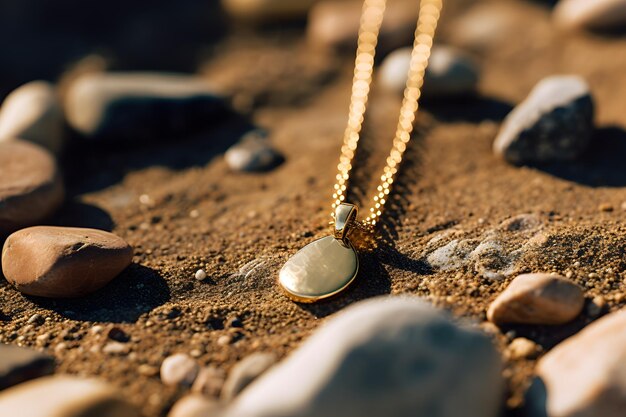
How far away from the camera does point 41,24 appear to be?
447cm

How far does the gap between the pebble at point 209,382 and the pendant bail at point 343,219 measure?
0.75 metres

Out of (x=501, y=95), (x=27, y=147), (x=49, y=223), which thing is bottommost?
(x=49, y=223)

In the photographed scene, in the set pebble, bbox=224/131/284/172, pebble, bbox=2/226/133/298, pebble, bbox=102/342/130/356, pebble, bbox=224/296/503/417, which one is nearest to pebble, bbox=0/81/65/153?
pebble, bbox=224/131/284/172

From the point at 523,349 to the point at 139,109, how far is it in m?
2.25

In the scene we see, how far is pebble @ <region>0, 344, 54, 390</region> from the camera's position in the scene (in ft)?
6.09

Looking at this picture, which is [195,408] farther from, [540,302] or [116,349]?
[540,302]

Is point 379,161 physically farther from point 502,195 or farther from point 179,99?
point 179,99

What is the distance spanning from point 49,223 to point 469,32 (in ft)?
8.61

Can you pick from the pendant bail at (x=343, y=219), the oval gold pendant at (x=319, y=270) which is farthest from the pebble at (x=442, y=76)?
the oval gold pendant at (x=319, y=270)

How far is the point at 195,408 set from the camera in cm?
172

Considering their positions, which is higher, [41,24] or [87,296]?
[41,24]

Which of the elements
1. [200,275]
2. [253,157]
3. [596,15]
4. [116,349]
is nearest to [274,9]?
[253,157]

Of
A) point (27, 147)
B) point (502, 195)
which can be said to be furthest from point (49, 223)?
point (502, 195)

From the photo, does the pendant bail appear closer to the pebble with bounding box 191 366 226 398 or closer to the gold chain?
the gold chain
